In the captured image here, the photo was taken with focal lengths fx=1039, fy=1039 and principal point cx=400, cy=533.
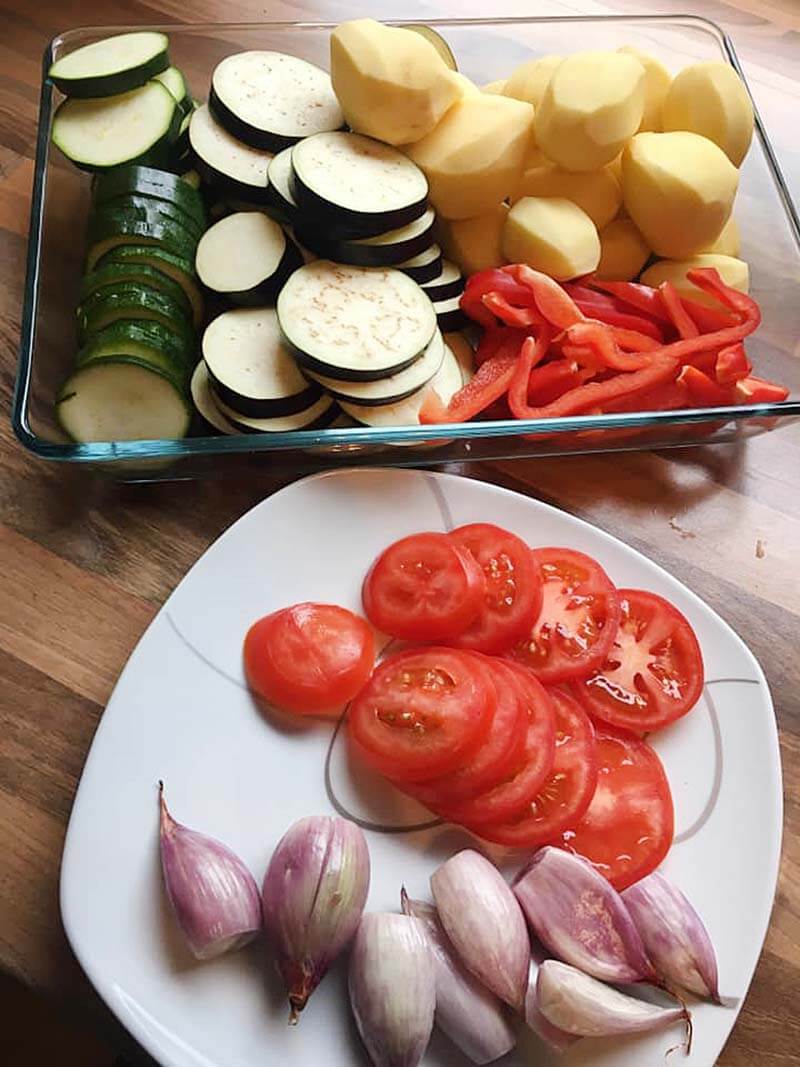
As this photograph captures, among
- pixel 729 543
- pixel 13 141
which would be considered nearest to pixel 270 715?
pixel 729 543

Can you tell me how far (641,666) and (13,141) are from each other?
52.7 inches

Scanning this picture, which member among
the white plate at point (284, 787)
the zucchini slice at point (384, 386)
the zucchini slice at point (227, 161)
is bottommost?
the white plate at point (284, 787)

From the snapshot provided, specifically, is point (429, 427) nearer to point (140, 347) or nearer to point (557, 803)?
point (140, 347)

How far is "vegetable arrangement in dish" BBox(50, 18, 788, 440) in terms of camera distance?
1.38 m

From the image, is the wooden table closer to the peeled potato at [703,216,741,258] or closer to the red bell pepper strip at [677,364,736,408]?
the red bell pepper strip at [677,364,736,408]

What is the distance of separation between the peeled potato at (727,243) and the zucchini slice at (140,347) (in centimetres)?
82

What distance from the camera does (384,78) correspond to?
1432 mm

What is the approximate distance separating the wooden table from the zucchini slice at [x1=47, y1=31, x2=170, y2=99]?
0.71 ft

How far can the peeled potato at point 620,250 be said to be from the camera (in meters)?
1.56

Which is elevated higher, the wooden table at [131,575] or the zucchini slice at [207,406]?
the zucchini slice at [207,406]

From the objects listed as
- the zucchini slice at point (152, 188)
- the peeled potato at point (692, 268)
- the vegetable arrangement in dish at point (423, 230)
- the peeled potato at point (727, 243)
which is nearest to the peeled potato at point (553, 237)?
the vegetable arrangement in dish at point (423, 230)

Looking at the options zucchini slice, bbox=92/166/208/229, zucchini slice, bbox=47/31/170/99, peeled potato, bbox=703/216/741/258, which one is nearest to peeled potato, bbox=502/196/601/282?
peeled potato, bbox=703/216/741/258

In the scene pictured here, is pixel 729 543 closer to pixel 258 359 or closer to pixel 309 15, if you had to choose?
pixel 258 359

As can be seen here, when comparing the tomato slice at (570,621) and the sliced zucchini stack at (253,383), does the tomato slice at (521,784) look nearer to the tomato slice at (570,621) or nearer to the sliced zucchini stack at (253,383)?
the tomato slice at (570,621)
